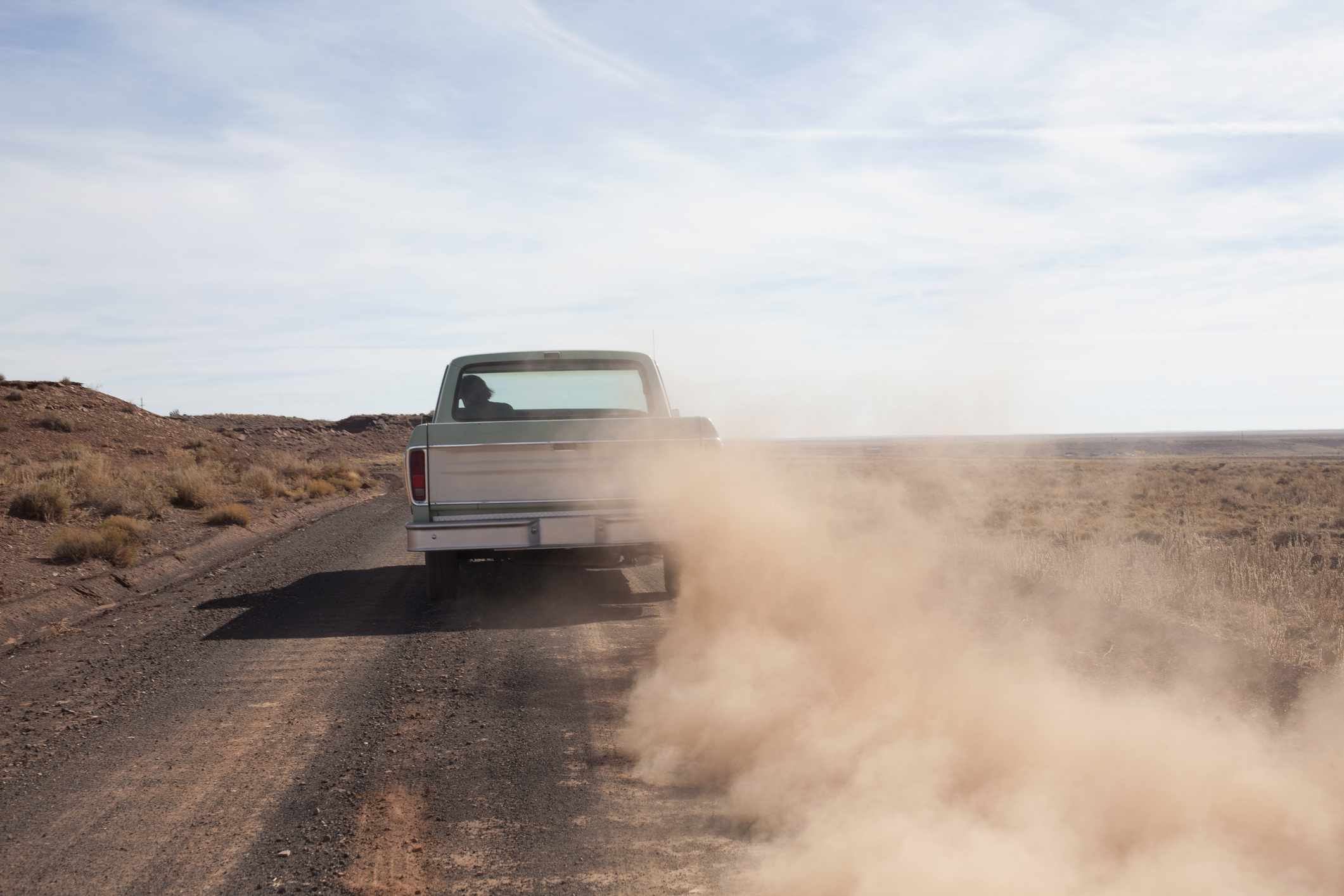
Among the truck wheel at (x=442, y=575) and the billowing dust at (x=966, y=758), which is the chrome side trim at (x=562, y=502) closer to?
the truck wheel at (x=442, y=575)

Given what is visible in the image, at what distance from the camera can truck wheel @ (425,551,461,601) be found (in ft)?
28.7

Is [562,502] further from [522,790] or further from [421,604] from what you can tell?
[522,790]

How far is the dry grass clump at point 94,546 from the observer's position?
468 inches

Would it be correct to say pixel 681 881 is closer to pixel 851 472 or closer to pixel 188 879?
pixel 188 879

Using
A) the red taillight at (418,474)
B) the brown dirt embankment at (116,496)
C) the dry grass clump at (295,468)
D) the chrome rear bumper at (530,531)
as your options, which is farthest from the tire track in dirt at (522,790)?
the dry grass clump at (295,468)

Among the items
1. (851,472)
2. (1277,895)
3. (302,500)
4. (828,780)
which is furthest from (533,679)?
(302,500)

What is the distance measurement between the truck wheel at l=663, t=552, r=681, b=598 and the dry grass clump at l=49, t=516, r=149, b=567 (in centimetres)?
699

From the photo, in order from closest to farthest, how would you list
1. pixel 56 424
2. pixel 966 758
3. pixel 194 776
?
pixel 966 758, pixel 194 776, pixel 56 424

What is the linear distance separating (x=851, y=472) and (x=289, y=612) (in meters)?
13.8

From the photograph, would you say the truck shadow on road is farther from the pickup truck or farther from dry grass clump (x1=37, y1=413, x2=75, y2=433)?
dry grass clump (x1=37, y1=413, x2=75, y2=433)

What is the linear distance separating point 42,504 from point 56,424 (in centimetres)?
2588

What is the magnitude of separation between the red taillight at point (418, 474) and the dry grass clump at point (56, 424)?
112 ft

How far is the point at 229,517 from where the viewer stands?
17.1 metres

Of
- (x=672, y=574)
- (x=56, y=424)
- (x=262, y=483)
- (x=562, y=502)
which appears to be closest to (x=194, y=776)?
(x=562, y=502)
